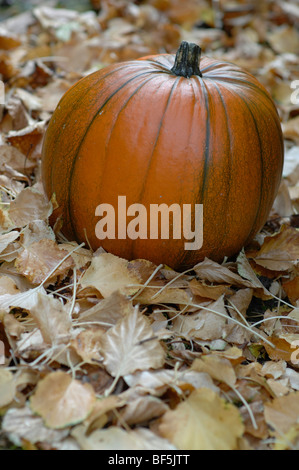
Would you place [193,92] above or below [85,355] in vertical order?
above

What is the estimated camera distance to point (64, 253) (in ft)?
5.65

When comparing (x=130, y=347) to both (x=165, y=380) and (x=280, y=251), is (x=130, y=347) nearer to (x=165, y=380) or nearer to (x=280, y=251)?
(x=165, y=380)

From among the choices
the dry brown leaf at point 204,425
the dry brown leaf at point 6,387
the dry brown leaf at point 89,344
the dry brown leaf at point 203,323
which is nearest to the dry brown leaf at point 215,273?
the dry brown leaf at point 203,323

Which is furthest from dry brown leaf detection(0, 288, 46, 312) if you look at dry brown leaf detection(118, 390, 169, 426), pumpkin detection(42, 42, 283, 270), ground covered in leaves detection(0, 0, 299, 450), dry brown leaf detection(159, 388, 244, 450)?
dry brown leaf detection(159, 388, 244, 450)

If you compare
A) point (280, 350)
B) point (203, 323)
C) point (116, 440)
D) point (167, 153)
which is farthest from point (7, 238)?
point (280, 350)

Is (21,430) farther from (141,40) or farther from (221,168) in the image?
(141,40)

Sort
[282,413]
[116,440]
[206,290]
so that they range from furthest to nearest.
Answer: [206,290] → [282,413] → [116,440]

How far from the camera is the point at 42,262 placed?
5.52 ft

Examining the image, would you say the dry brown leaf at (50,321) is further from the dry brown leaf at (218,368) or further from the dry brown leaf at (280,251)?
the dry brown leaf at (280,251)

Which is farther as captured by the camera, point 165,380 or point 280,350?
point 280,350

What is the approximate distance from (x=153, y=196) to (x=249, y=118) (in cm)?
43

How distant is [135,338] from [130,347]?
0.10 feet

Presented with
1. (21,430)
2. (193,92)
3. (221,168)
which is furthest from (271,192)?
(21,430)

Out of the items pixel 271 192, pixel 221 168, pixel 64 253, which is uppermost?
pixel 221 168
